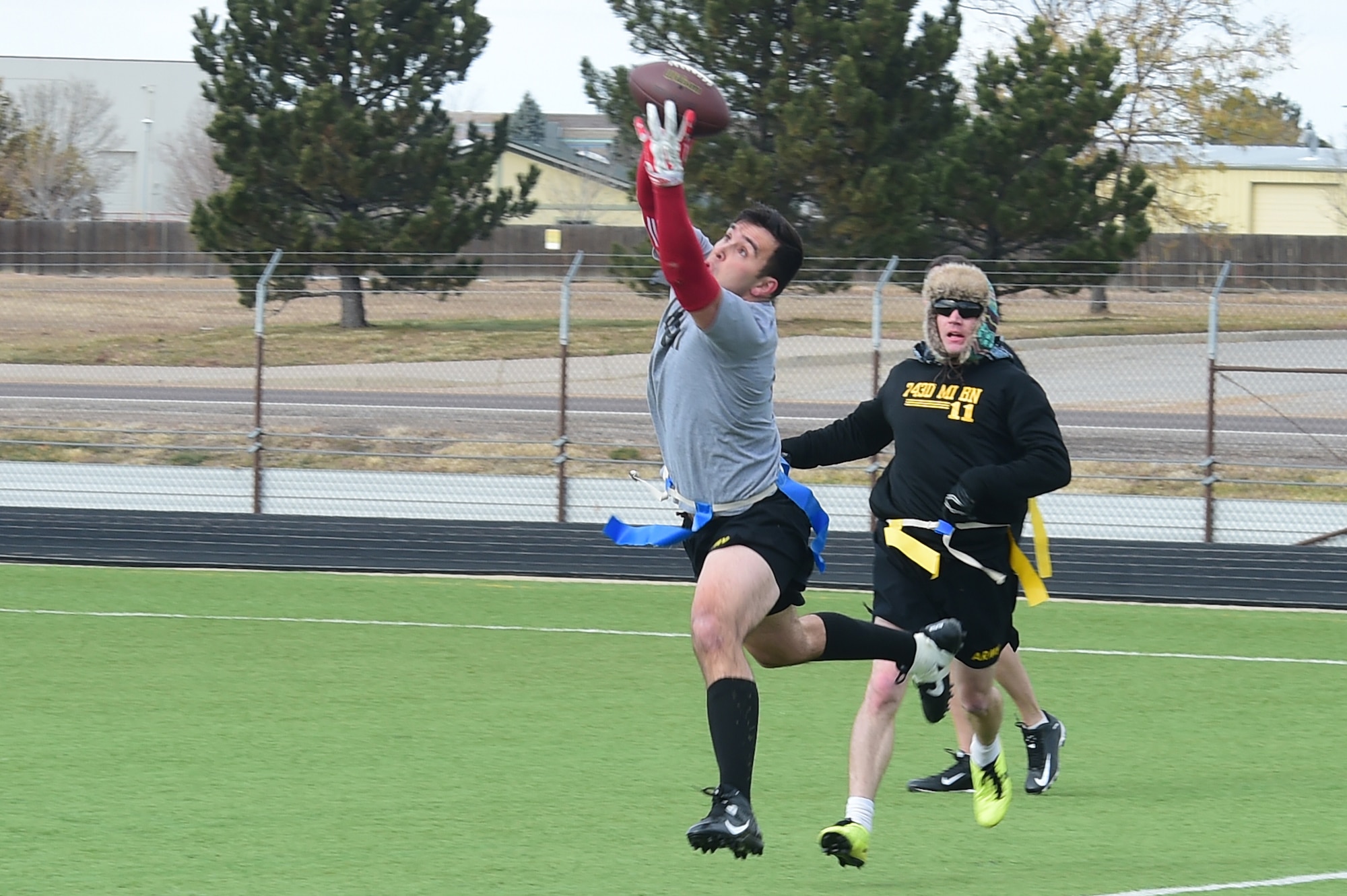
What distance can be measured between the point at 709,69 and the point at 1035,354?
9946mm

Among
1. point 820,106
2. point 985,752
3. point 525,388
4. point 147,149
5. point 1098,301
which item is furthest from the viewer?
point 147,149

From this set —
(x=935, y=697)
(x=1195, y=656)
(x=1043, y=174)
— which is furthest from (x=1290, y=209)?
(x=935, y=697)

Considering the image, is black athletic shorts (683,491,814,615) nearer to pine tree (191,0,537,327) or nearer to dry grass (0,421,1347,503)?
dry grass (0,421,1347,503)

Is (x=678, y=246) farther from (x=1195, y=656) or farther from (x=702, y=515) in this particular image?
(x=1195, y=656)

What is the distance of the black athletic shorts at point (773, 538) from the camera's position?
5.05m

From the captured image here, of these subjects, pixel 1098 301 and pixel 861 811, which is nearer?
pixel 861 811

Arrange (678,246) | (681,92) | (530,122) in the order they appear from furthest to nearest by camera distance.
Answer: (530,122) → (681,92) → (678,246)

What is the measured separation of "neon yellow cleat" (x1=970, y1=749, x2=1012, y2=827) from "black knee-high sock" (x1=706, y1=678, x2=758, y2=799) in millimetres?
1331

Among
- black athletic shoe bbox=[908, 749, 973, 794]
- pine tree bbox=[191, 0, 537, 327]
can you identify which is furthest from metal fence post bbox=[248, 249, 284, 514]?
pine tree bbox=[191, 0, 537, 327]

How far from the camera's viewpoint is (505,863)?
17.3 ft

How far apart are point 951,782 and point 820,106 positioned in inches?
861

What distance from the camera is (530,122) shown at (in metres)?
92.2

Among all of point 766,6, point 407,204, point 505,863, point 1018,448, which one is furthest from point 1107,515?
point 407,204

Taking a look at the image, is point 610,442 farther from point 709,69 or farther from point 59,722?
point 709,69
